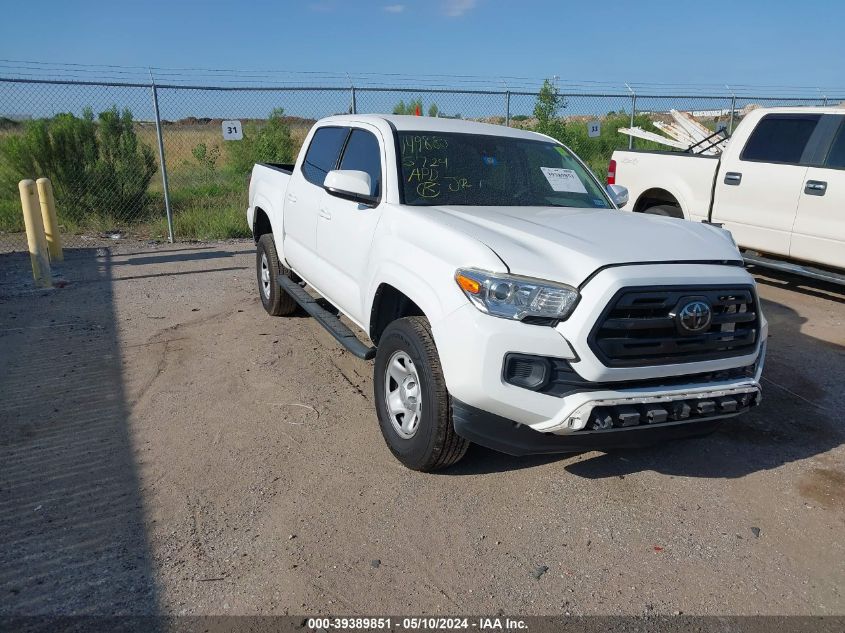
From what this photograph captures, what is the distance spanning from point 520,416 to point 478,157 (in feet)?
7.05

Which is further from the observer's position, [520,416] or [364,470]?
[364,470]

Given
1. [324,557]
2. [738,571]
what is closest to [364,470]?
[324,557]

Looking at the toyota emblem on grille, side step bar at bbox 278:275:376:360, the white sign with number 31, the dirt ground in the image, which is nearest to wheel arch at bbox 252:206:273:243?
side step bar at bbox 278:275:376:360

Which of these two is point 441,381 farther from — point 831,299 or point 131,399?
point 831,299

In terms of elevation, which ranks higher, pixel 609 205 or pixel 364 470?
pixel 609 205

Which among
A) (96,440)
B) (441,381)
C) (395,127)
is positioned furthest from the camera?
(395,127)

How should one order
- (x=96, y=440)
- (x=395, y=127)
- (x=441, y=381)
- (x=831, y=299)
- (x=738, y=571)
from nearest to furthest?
1. (x=738, y=571)
2. (x=441, y=381)
3. (x=96, y=440)
4. (x=395, y=127)
5. (x=831, y=299)

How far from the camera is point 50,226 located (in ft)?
29.3

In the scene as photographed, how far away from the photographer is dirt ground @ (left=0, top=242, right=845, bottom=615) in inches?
112

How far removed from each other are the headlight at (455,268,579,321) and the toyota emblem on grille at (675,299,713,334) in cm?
54

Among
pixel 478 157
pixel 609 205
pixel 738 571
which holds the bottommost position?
pixel 738 571

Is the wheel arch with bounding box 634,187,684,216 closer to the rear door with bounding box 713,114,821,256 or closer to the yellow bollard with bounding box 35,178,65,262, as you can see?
the rear door with bounding box 713,114,821,256

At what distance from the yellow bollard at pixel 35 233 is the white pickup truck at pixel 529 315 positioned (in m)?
4.93

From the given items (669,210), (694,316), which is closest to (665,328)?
(694,316)
